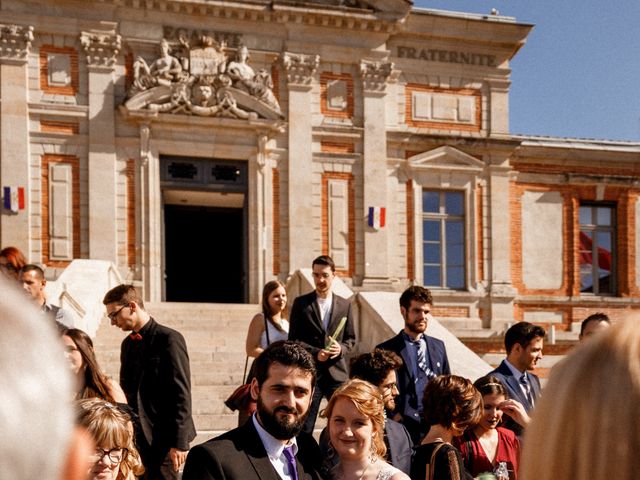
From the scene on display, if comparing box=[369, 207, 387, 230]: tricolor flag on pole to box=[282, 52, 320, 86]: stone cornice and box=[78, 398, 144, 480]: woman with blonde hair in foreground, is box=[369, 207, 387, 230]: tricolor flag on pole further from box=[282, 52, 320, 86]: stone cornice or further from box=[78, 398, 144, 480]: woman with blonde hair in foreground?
box=[78, 398, 144, 480]: woman with blonde hair in foreground

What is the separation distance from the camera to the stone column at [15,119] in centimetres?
1460

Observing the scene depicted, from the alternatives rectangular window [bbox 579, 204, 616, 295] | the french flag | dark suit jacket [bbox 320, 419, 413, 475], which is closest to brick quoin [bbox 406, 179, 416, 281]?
rectangular window [bbox 579, 204, 616, 295]

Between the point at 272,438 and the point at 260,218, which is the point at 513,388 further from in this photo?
the point at 260,218

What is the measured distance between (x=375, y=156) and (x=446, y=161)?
1.68 meters

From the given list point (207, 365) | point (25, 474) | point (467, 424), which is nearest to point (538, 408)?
point (25, 474)

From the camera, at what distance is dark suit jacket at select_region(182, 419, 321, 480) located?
3055 mm

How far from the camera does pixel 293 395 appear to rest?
3391 mm

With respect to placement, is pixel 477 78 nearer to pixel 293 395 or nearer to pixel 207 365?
pixel 207 365

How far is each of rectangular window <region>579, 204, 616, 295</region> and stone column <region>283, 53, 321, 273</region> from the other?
22.6 feet

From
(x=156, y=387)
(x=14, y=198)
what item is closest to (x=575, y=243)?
(x=14, y=198)

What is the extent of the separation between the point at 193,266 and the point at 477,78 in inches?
355

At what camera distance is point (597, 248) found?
18656 millimetres

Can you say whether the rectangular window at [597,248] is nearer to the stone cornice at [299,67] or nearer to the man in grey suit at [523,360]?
the stone cornice at [299,67]

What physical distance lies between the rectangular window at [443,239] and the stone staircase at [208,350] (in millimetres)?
4744
